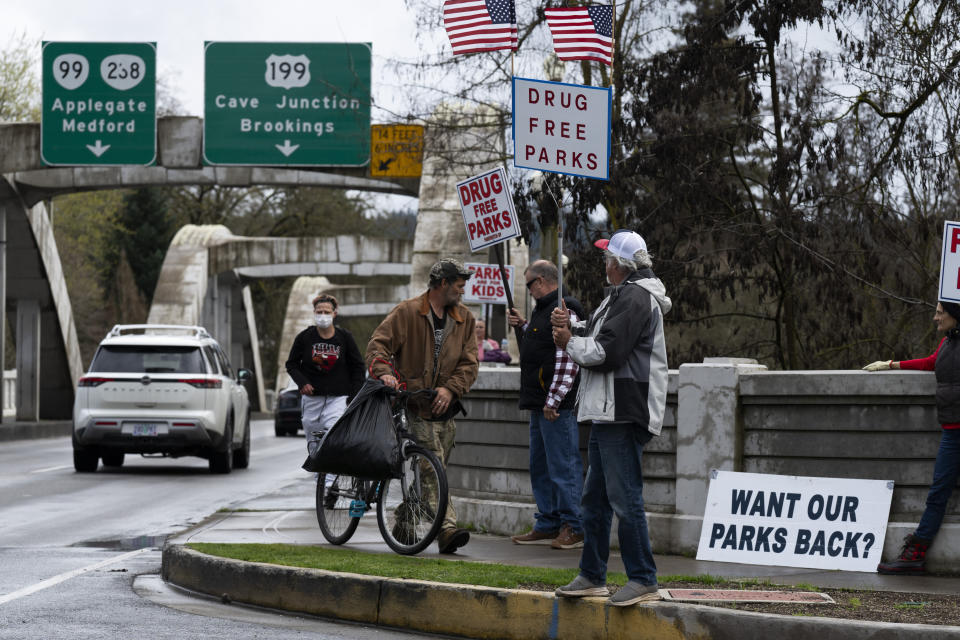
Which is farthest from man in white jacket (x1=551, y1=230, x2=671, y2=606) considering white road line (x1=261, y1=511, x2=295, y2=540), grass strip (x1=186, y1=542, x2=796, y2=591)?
white road line (x1=261, y1=511, x2=295, y2=540)

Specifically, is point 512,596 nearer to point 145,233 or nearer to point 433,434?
point 433,434

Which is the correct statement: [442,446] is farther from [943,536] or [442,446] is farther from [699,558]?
[943,536]

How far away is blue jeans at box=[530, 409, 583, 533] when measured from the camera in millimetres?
9984

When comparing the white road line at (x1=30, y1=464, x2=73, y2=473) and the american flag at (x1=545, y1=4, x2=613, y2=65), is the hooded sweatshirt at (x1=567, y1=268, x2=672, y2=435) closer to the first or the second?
the american flag at (x1=545, y1=4, x2=613, y2=65)

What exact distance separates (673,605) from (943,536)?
286cm

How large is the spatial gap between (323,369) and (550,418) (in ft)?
12.7

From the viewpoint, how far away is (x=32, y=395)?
37625 mm

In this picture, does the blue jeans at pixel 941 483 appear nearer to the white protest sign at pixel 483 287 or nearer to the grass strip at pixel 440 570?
the grass strip at pixel 440 570

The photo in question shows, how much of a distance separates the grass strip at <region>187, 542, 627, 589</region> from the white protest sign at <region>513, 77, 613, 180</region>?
9.16ft

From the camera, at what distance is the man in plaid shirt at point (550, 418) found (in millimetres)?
9961

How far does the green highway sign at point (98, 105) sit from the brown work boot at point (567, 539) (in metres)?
19.8

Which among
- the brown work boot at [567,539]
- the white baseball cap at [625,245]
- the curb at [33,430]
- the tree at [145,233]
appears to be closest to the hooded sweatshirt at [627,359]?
the white baseball cap at [625,245]

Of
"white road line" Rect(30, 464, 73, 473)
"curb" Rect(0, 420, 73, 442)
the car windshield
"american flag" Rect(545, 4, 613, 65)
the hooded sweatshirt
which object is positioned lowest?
"curb" Rect(0, 420, 73, 442)

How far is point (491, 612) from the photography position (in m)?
7.35
